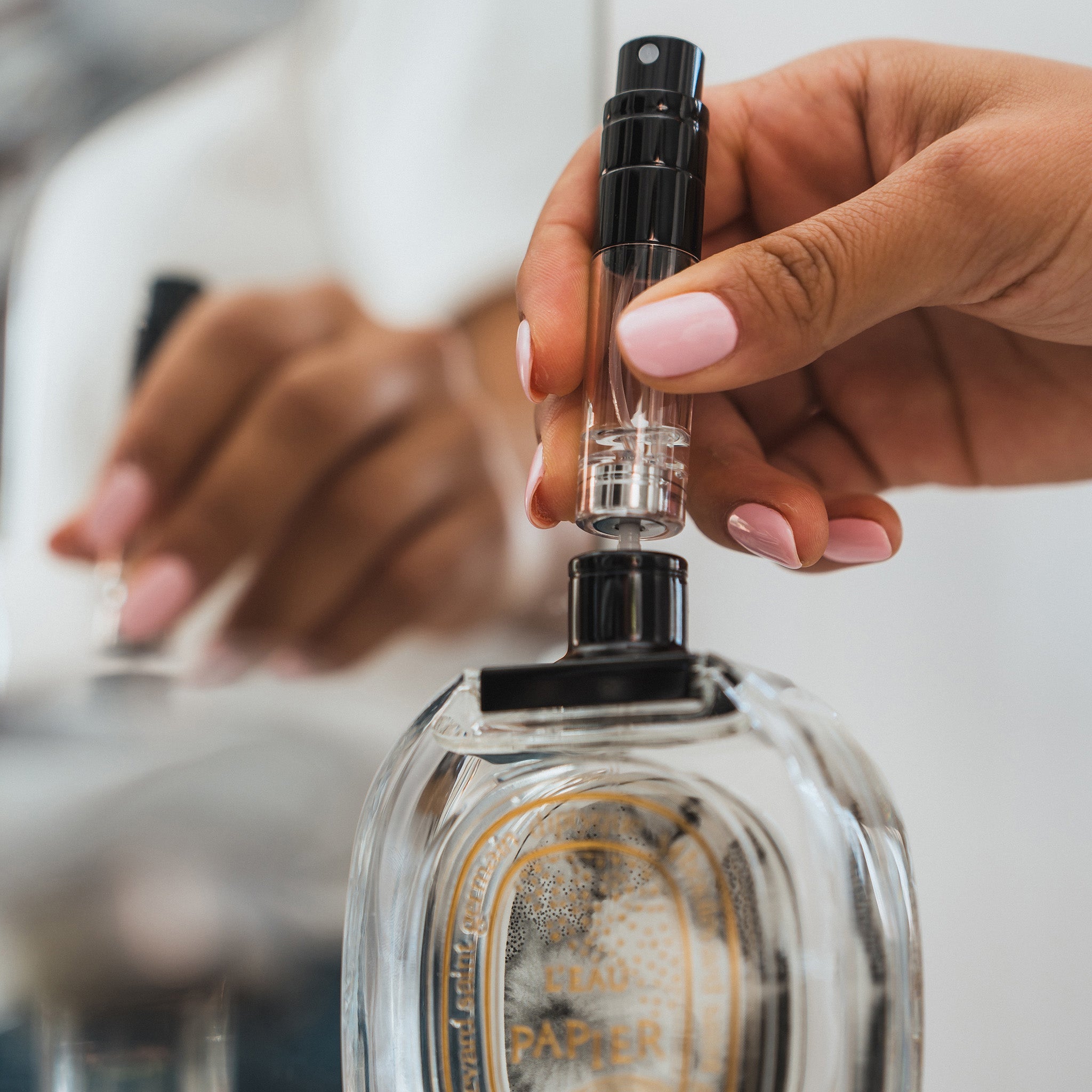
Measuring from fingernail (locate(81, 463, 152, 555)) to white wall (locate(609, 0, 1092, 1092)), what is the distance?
0.31 m

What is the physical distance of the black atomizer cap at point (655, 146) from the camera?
0.32 meters

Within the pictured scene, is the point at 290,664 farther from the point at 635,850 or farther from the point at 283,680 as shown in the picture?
the point at 635,850

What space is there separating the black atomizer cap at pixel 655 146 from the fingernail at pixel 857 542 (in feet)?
0.57

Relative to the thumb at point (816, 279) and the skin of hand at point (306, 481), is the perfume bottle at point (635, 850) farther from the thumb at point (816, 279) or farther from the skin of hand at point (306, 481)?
the skin of hand at point (306, 481)

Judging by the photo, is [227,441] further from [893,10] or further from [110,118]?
[893,10]

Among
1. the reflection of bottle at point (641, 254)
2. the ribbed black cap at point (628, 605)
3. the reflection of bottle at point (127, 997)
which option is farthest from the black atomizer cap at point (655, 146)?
the reflection of bottle at point (127, 997)

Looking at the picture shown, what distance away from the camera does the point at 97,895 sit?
1.44 feet

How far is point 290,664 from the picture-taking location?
47 centimetres

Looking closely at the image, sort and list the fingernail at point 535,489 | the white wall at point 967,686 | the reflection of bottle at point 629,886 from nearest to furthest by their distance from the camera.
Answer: the reflection of bottle at point 629,886 < the fingernail at point 535,489 < the white wall at point 967,686

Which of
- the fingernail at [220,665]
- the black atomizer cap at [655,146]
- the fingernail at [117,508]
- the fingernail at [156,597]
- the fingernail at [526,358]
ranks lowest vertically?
the fingernail at [220,665]

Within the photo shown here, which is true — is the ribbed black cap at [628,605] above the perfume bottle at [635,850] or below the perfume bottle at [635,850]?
above

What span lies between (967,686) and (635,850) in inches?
14.2

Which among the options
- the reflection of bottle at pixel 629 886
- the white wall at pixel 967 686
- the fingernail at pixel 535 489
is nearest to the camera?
the reflection of bottle at pixel 629 886

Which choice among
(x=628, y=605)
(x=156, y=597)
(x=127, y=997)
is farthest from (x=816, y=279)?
(x=127, y=997)
